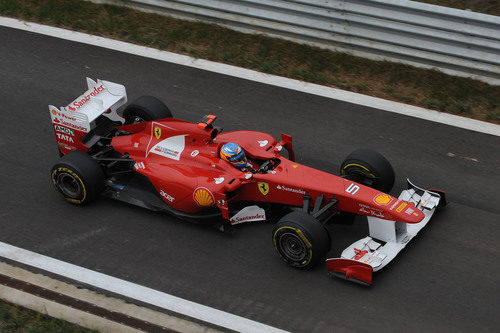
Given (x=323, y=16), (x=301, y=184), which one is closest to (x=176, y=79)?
(x=323, y=16)

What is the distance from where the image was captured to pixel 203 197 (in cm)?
946

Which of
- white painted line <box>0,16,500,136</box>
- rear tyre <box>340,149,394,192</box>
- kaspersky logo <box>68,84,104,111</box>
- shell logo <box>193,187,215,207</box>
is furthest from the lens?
white painted line <box>0,16,500,136</box>

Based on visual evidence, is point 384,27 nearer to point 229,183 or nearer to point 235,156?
point 235,156

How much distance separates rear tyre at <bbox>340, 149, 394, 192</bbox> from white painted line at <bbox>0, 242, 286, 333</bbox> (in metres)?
2.55

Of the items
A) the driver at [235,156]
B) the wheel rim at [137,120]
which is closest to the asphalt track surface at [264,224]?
the driver at [235,156]

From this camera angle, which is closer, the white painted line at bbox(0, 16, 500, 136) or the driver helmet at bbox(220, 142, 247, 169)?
the driver helmet at bbox(220, 142, 247, 169)

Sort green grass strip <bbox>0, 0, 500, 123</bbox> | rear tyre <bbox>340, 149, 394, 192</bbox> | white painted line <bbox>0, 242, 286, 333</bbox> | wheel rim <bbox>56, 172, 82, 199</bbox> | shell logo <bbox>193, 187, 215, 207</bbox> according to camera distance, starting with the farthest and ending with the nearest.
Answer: green grass strip <bbox>0, 0, 500, 123</bbox>, wheel rim <bbox>56, 172, 82, 199</bbox>, rear tyre <bbox>340, 149, 394, 192</bbox>, shell logo <bbox>193, 187, 215, 207</bbox>, white painted line <bbox>0, 242, 286, 333</bbox>

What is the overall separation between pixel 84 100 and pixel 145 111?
2.95ft

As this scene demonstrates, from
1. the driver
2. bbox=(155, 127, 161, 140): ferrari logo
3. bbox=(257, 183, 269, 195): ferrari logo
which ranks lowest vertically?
bbox=(257, 183, 269, 195): ferrari logo

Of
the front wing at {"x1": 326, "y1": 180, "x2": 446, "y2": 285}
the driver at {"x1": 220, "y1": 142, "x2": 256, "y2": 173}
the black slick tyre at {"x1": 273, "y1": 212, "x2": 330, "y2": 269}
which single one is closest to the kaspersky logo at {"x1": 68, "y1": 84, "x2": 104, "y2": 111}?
the driver at {"x1": 220, "y1": 142, "x2": 256, "y2": 173}

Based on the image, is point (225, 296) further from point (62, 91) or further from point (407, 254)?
point (62, 91)

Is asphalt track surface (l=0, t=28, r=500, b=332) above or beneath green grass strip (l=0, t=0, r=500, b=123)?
beneath

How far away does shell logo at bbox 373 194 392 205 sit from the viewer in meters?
8.97

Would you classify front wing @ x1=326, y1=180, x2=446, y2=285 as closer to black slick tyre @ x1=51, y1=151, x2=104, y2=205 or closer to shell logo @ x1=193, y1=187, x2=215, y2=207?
shell logo @ x1=193, y1=187, x2=215, y2=207
